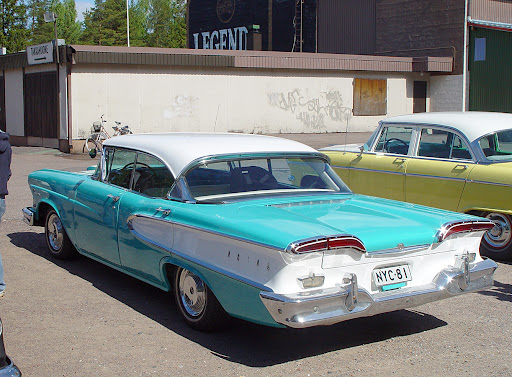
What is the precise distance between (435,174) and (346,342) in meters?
3.66

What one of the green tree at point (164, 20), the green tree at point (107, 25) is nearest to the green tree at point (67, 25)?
the green tree at point (107, 25)

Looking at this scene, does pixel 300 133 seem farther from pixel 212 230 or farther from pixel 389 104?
pixel 212 230

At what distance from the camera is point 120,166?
6.35 m

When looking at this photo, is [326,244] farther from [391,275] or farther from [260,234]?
[391,275]

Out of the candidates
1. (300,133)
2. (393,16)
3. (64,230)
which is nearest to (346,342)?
(64,230)

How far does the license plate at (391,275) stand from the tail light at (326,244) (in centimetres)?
25

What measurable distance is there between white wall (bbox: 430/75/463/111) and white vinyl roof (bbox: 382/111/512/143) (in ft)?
70.0

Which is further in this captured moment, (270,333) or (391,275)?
(270,333)

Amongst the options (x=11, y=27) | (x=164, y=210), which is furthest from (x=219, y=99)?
(x=11, y=27)

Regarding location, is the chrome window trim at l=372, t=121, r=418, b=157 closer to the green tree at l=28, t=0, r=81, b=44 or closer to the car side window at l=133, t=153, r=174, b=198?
the car side window at l=133, t=153, r=174, b=198

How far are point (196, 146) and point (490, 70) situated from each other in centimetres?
2680

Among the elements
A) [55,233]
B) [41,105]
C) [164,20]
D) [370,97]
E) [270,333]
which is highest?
[164,20]

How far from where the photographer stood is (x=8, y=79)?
973 inches

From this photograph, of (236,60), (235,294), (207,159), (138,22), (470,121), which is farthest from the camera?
(138,22)
